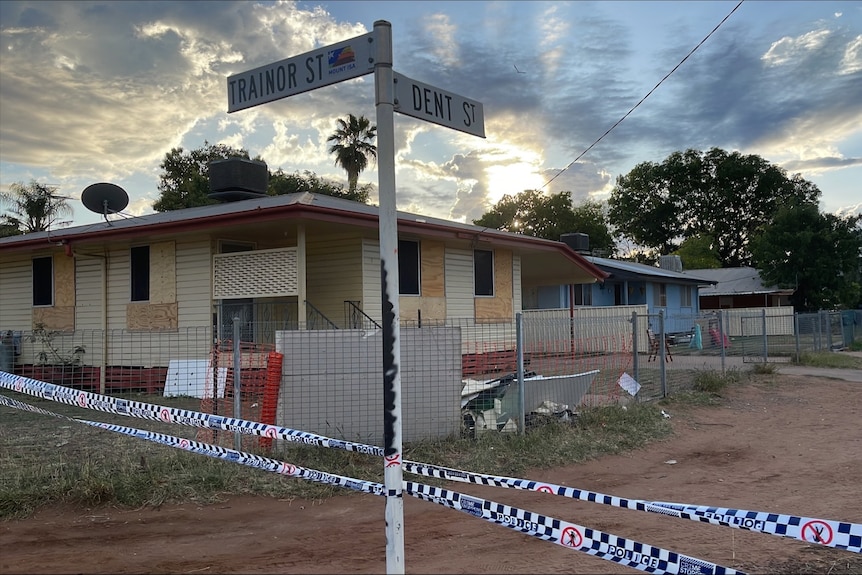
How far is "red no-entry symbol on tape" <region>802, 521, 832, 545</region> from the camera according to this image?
12.2ft

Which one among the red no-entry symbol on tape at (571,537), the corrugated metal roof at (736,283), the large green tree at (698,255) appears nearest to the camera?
the red no-entry symbol on tape at (571,537)

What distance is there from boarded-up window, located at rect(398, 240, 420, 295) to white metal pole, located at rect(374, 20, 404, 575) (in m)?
10.6

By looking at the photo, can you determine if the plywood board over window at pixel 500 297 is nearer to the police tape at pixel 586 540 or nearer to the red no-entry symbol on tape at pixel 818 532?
the police tape at pixel 586 540

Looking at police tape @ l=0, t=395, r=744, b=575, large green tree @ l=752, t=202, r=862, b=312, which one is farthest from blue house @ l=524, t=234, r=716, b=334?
police tape @ l=0, t=395, r=744, b=575

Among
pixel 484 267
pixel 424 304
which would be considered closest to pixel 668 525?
pixel 424 304

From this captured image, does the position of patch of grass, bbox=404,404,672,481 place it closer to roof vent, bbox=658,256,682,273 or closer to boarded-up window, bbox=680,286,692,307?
boarded-up window, bbox=680,286,692,307

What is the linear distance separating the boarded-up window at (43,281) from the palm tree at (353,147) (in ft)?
87.7

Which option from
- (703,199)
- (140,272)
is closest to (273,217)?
(140,272)

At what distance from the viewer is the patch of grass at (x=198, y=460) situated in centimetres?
573

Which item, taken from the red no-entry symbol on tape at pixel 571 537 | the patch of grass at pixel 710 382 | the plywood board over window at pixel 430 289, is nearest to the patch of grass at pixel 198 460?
the red no-entry symbol on tape at pixel 571 537

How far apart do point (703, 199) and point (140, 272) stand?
172 ft

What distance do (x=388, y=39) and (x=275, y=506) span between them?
3.95 metres

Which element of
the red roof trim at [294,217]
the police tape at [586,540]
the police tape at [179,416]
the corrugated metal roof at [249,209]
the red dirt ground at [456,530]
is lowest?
the red dirt ground at [456,530]

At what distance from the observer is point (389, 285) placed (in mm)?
3480
